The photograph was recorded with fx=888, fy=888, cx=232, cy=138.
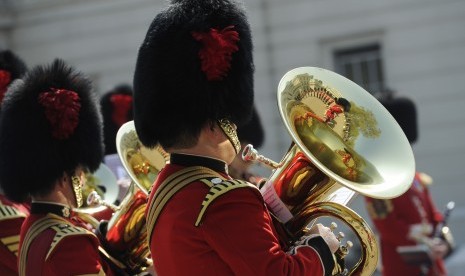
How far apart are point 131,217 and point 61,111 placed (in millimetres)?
514

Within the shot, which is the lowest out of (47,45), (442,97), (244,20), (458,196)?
(458,196)

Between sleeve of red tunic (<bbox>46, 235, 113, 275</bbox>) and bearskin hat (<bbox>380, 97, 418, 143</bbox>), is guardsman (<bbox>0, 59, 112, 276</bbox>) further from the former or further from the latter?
bearskin hat (<bbox>380, 97, 418, 143</bbox>)

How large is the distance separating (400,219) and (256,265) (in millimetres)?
3421

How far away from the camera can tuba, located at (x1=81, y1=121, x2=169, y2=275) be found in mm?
3555

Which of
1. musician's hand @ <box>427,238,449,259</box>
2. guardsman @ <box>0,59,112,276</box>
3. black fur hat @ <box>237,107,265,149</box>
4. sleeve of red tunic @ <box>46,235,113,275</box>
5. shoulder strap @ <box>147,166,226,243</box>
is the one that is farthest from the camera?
musician's hand @ <box>427,238,449,259</box>

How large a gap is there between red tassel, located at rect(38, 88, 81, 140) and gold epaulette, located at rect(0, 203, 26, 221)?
20.0 inches

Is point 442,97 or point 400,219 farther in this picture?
point 442,97

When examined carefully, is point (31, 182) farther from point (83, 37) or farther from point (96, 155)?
point (83, 37)

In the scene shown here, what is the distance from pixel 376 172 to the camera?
9.29 ft

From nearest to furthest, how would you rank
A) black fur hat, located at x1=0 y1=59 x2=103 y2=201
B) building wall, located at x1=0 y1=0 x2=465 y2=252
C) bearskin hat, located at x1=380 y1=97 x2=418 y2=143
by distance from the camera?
black fur hat, located at x1=0 y1=59 x2=103 y2=201, bearskin hat, located at x1=380 y1=97 x2=418 y2=143, building wall, located at x1=0 y1=0 x2=465 y2=252

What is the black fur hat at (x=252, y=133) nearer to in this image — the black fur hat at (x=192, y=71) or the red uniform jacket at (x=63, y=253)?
the red uniform jacket at (x=63, y=253)

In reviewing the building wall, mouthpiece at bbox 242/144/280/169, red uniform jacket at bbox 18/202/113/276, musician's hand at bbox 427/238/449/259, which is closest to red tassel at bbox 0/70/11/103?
red uniform jacket at bbox 18/202/113/276

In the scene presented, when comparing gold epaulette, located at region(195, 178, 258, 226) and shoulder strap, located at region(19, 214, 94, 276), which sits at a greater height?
gold epaulette, located at region(195, 178, 258, 226)

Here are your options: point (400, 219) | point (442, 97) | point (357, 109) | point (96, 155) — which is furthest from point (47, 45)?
point (357, 109)
